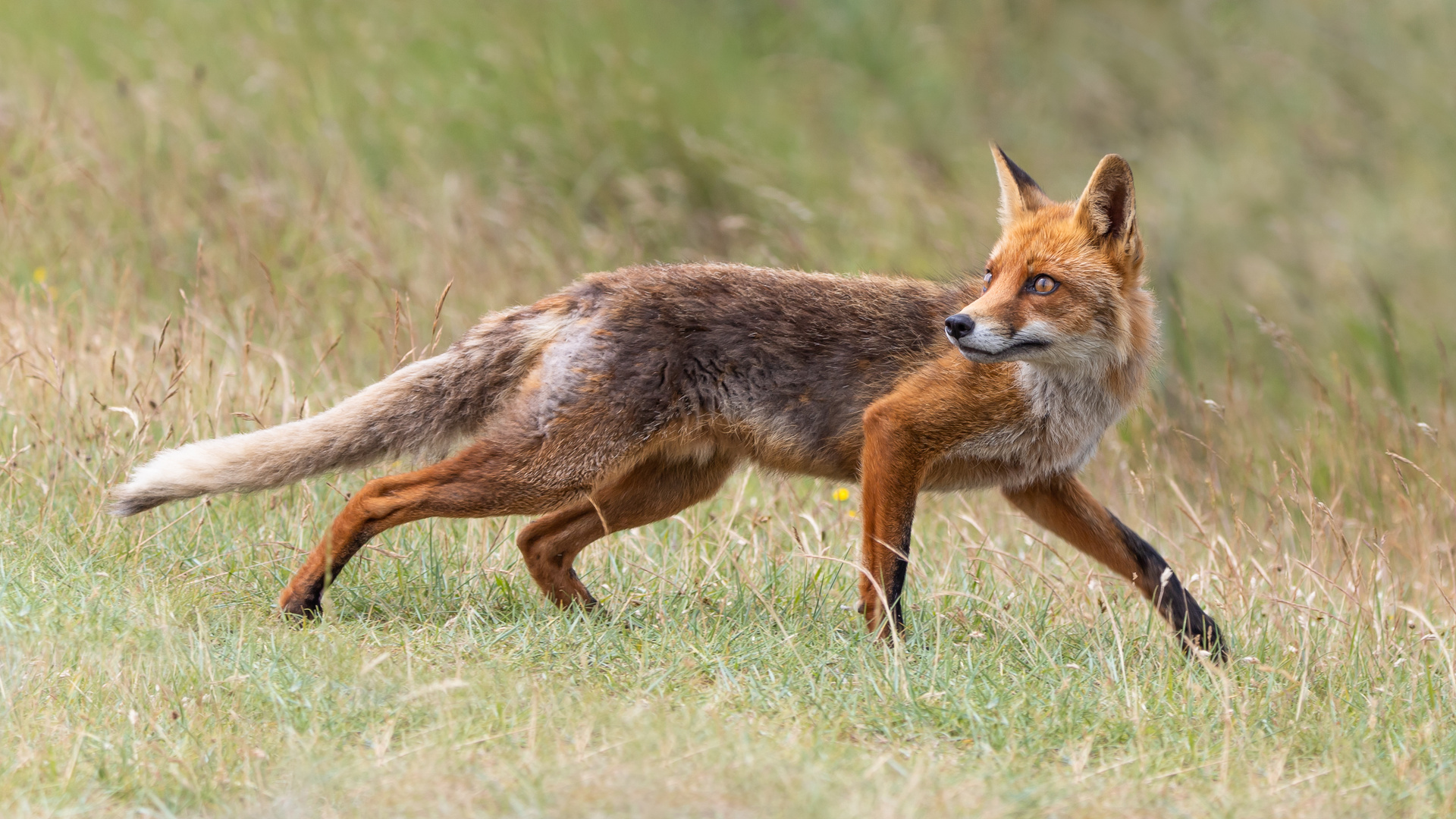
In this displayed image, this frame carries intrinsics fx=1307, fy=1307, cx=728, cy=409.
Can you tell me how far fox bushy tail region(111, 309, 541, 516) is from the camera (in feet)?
14.5

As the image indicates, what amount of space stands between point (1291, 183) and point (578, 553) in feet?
28.4

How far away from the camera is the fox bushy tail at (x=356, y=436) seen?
4414 mm

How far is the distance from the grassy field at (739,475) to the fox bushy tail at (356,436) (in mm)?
348

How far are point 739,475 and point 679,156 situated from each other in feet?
11.7

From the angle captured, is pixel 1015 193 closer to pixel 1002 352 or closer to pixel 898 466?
pixel 1002 352

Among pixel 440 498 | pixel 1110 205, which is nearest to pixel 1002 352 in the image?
pixel 1110 205

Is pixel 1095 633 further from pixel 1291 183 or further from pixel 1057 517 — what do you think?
pixel 1291 183

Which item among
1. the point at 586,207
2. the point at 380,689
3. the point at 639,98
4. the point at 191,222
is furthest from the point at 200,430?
the point at 639,98

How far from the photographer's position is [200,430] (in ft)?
19.0

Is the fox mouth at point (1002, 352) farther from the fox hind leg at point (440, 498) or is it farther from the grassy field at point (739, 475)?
the fox hind leg at point (440, 498)

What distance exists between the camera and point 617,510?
5.04 metres

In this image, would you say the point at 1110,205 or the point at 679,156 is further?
the point at 679,156

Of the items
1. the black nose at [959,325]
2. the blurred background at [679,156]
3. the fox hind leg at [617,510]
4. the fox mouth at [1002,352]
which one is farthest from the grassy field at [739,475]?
the black nose at [959,325]

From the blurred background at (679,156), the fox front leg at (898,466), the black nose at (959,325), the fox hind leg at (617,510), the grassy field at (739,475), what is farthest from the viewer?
the blurred background at (679,156)
